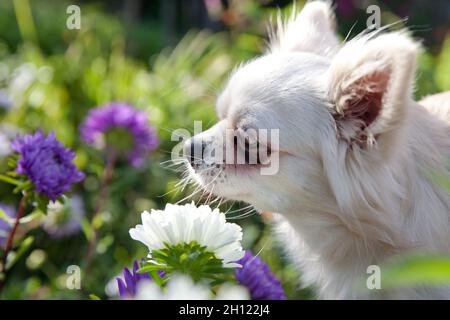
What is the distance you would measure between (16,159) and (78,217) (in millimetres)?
973

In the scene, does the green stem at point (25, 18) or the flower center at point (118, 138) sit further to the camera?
the green stem at point (25, 18)

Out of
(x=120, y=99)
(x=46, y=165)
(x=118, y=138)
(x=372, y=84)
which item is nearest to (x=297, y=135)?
(x=372, y=84)

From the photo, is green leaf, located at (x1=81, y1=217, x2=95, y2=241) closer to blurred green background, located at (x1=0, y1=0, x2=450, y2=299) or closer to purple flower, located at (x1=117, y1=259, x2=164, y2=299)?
blurred green background, located at (x1=0, y1=0, x2=450, y2=299)

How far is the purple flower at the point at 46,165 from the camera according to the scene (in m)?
1.53

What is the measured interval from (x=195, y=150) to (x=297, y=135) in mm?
304

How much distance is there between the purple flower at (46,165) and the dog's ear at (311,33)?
893mm

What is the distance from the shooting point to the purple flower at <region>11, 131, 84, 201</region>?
5.03 feet

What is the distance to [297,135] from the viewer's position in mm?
1714

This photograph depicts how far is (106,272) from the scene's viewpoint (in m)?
2.71

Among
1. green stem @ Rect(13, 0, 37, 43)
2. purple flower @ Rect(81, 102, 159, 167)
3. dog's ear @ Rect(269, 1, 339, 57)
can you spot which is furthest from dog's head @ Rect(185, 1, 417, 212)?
green stem @ Rect(13, 0, 37, 43)

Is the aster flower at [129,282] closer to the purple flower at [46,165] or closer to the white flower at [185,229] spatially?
the white flower at [185,229]

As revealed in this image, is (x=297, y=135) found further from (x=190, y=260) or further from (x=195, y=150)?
(x=190, y=260)

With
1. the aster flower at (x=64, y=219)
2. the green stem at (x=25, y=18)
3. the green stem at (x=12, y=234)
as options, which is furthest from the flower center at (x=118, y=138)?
the green stem at (x=25, y=18)
